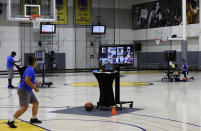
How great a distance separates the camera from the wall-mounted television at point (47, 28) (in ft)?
121

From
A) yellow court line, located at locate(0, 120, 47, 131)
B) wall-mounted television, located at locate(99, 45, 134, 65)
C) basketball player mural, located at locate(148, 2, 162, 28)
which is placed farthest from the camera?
basketball player mural, located at locate(148, 2, 162, 28)

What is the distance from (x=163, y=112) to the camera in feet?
35.6

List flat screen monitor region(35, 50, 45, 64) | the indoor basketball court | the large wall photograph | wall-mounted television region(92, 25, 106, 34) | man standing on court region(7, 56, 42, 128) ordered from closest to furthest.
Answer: man standing on court region(7, 56, 42, 128) → flat screen monitor region(35, 50, 45, 64) → the indoor basketball court → the large wall photograph → wall-mounted television region(92, 25, 106, 34)

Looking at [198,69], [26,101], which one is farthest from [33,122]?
[198,69]

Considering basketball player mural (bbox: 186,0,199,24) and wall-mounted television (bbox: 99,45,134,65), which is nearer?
wall-mounted television (bbox: 99,45,134,65)

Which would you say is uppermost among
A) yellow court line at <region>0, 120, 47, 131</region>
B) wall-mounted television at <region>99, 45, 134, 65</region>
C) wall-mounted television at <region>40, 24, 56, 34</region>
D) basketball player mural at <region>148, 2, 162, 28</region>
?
basketball player mural at <region>148, 2, 162, 28</region>

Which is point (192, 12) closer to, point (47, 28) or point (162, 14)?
point (162, 14)

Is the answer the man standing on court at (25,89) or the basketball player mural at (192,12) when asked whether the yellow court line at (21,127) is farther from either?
the basketball player mural at (192,12)

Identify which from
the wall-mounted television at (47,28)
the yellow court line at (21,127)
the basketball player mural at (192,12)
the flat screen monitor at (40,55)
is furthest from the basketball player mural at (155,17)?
A: the yellow court line at (21,127)

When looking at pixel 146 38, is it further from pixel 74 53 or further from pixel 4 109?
pixel 4 109

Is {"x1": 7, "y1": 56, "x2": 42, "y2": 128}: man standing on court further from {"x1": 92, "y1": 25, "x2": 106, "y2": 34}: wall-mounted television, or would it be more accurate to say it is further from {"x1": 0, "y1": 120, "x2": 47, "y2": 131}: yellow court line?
{"x1": 92, "y1": 25, "x2": 106, "y2": 34}: wall-mounted television

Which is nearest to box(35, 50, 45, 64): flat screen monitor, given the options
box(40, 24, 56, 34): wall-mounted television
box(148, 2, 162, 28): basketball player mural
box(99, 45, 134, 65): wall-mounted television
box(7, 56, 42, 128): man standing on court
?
box(99, 45, 134, 65): wall-mounted television

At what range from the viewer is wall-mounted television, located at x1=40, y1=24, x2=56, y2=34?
3681cm

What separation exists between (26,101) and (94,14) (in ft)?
107
